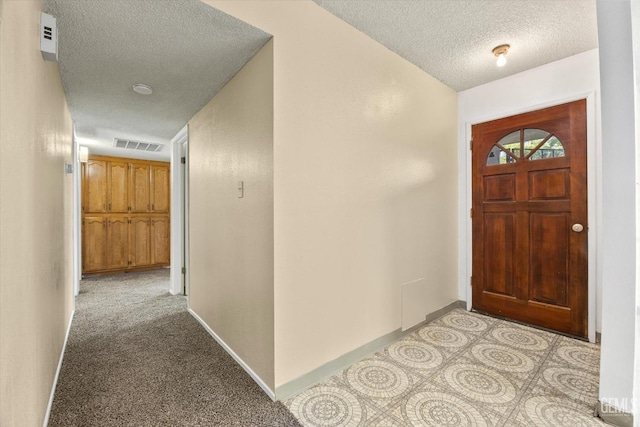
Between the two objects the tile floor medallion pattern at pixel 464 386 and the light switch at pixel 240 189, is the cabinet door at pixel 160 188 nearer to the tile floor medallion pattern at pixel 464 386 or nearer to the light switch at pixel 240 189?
the light switch at pixel 240 189

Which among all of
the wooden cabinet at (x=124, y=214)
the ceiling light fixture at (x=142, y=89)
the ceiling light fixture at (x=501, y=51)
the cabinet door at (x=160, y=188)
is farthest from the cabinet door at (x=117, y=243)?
the ceiling light fixture at (x=501, y=51)

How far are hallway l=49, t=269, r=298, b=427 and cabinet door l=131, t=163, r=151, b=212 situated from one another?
2.69m

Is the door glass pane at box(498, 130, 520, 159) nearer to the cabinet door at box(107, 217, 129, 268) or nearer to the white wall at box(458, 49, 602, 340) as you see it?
the white wall at box(458, 49, 602, 340)

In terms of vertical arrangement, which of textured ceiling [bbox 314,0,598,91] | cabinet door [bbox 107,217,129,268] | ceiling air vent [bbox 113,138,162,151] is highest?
textured ceiling [bbox 314,0,598,91]

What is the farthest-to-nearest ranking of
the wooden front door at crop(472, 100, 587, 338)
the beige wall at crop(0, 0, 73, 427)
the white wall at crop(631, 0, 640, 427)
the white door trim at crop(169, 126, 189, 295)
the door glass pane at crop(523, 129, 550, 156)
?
the white door trim at crop(169, 126, 189, 295) → the door glass pane at crop(523, 129, 550, 156) → the wooden front door at crop(472, 100, 587, 338) → the white wall at crop(631, 0, 640, 427) → the beige wall at crop(0, 0, 73, 427)

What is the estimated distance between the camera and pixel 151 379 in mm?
1878

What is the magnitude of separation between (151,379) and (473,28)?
3.37 meters

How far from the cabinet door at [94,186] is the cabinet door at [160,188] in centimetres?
75

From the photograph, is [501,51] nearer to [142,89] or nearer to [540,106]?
[540,106]

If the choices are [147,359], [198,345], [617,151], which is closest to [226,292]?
[198,345]

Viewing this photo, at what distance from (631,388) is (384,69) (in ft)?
8.14

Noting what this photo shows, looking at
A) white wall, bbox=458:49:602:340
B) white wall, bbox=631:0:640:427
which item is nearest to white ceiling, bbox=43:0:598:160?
white wall, bbox=458:49:602:340

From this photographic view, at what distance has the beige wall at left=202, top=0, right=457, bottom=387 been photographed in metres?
1.71

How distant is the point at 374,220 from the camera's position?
223 centimetres
